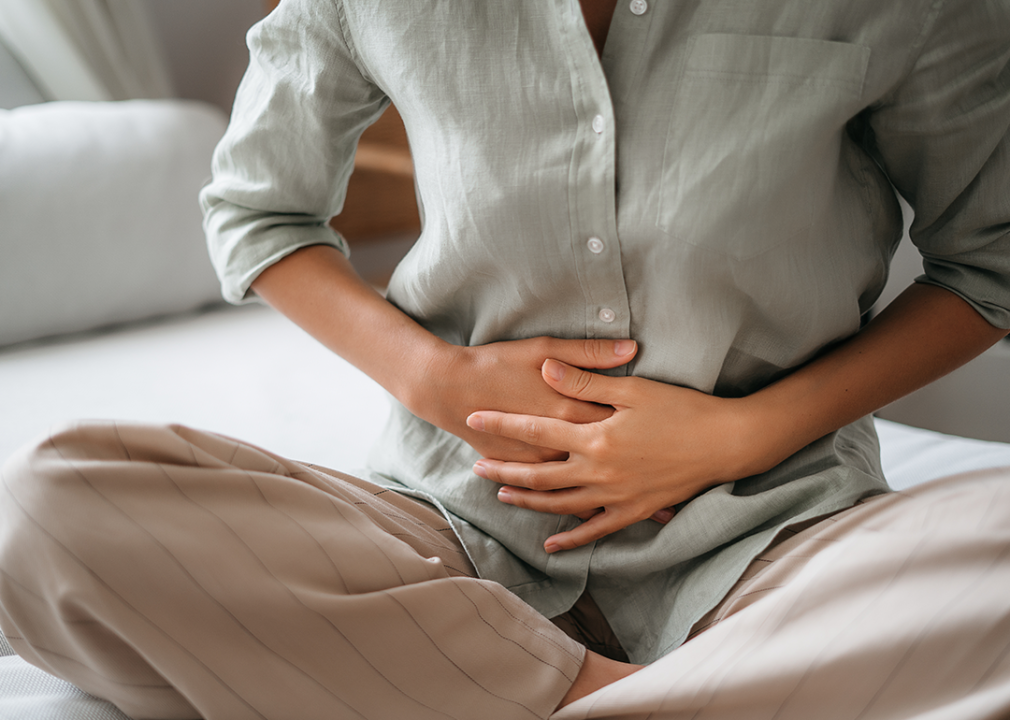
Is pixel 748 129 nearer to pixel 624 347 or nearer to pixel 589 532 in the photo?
pixel 624 347

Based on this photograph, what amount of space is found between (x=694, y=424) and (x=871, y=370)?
0.17 m

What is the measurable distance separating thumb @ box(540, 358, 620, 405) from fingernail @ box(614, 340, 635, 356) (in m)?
0.02

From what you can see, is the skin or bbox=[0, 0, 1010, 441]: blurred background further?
bbox=[0, 0, 1010, 441]: blurred background

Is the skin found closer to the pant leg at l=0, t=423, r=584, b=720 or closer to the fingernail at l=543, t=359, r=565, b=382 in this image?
the fingernail at l=543, t=359, r=565, b=382

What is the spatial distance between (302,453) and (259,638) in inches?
20.4

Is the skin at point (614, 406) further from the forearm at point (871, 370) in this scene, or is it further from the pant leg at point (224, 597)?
the pant leg at point (224, 597)

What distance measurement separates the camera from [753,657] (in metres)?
0.45

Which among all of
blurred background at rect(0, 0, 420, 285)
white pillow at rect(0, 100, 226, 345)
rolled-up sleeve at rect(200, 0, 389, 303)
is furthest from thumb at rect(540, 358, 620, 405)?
blurred background at rect(0, 0, 420, 285)

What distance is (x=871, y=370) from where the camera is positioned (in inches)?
24.1

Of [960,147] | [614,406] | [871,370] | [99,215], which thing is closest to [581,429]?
[614,406]

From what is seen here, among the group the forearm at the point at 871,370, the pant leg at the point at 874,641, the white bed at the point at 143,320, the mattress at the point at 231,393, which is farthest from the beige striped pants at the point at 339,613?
the white bed at the point at 143,320

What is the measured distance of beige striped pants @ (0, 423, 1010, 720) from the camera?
43cm

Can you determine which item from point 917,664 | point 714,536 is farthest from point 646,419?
point 917,664

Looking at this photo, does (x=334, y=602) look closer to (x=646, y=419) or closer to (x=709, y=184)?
(x=646, y=419)
